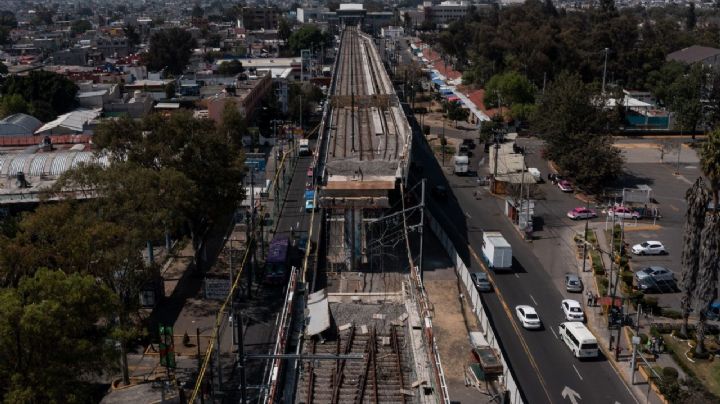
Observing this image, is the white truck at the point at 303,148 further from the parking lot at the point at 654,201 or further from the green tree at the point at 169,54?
the green tree at the point at 169,54

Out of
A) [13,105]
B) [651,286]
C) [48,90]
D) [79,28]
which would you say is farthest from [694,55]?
[79,28]

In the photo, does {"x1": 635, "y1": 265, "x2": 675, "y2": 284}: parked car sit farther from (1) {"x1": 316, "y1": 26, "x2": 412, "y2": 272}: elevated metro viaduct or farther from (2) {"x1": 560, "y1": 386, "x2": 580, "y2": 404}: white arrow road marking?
(1) {"x1": 316, "y1": 26, "x2": 412, "y2": 272}: elevated metro viaduct

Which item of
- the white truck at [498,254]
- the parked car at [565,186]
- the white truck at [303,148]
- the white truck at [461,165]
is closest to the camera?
the white truck at [498,254]

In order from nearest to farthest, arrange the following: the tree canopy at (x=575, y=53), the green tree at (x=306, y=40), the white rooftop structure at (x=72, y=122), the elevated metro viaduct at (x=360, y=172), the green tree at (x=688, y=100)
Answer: the elevated metro viaduct at (x=360, y=172)
the green tree at (x=688, y=100)
the white rooftop structure at (x=72, y=122)
the tree canopy at (x=575, y=53)
the green tree at (x=306, y=40)

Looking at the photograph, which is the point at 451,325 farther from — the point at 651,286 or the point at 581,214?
the point at 581,214

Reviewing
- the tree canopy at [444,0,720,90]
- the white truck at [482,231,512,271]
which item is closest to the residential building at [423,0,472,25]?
the tree canopy at [444,0,720,90]

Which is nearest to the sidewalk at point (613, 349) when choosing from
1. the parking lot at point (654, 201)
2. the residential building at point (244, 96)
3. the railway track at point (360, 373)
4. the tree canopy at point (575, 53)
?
the parking lot at point (654, 201)
